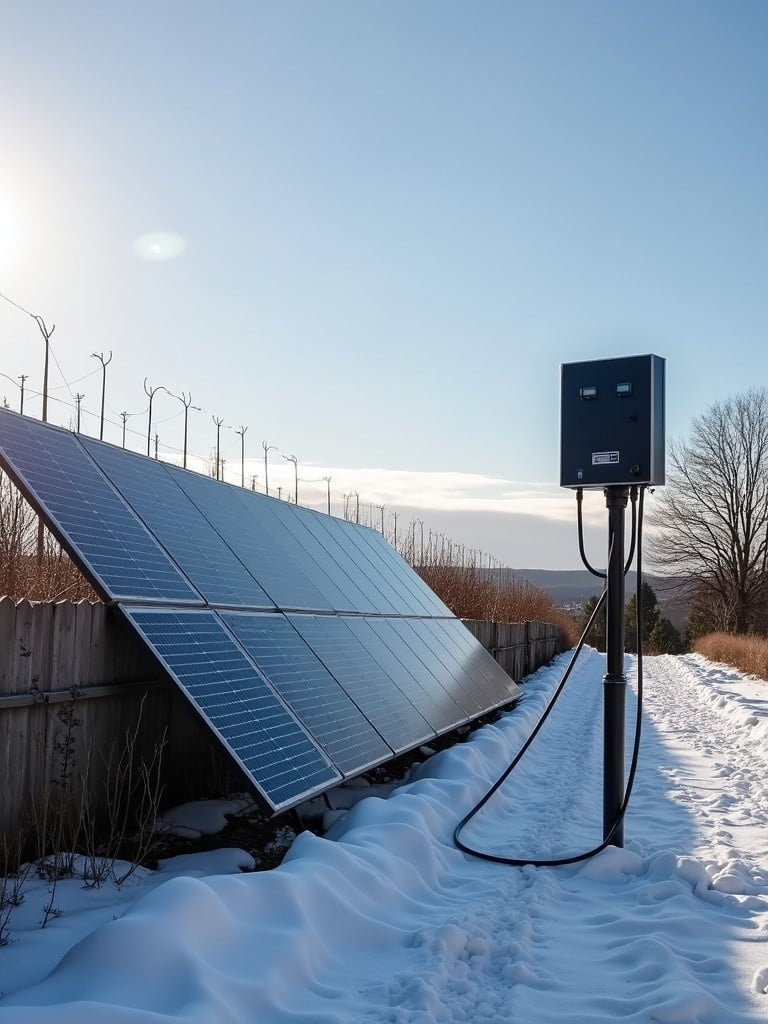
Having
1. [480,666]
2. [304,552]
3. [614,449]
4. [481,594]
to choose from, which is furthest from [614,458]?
[481,594]

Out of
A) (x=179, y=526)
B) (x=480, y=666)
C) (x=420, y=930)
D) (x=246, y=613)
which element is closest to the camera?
(x=420, y=930)

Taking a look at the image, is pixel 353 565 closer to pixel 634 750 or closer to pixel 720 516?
pixel 634 750

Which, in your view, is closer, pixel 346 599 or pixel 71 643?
pixel 71 643

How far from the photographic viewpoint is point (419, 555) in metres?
21.3

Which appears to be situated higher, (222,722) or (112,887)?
(222,722)

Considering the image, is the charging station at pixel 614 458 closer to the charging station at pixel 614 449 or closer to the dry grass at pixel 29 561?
the charging station at pixel 614 449

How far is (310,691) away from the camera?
5801 mm

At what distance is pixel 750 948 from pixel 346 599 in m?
5.18

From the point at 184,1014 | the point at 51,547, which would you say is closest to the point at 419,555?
the point at 51,547

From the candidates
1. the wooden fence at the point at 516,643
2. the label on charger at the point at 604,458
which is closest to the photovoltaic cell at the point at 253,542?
the label on charger at the point at 604,458

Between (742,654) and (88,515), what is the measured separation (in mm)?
26178

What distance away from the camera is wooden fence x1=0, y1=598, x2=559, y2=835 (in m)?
4.20

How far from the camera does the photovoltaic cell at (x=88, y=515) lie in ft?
15.3

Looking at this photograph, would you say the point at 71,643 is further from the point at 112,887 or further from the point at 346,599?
the point at 346,599
